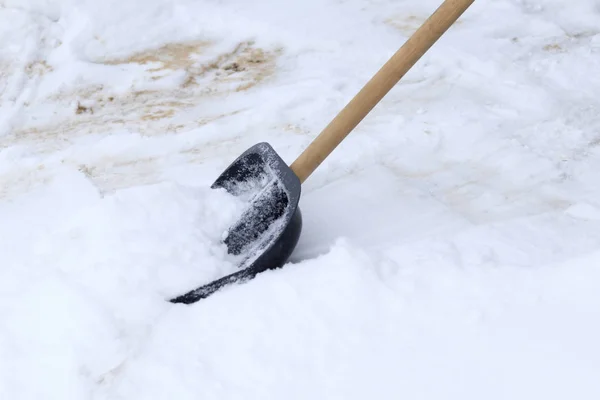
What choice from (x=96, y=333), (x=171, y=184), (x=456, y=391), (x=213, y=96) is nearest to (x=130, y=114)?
(x=213, y=96)

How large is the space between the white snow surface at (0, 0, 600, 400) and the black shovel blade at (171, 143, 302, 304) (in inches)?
1.6

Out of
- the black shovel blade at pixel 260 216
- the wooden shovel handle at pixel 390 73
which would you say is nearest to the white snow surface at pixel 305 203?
the black shovel blade at pixel 260 216

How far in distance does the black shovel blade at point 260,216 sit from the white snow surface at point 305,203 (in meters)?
0.04

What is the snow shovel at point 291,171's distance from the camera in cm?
180

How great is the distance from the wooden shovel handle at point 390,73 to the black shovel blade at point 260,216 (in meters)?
0.12

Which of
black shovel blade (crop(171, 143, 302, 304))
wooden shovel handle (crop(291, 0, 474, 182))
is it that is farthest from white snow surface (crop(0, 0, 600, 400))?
wooden shovel handle (crop(291, 0, 474, 182))

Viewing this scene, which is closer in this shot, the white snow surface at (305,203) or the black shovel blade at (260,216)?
the white snow surface at (305,203)

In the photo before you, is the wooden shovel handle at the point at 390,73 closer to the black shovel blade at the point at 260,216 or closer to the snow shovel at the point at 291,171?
the snow shovel at the point at 291,171

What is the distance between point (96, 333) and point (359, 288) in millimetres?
682

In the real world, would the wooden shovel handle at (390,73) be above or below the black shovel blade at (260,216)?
above

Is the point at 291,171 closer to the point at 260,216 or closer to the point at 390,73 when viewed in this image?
the point at 260,216

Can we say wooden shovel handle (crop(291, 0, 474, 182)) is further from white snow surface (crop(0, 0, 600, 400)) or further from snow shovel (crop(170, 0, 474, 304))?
white snow surface (crop(0, 0, 600, 400))

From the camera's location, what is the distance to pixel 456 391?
4.72 feet

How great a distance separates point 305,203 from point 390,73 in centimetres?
54
